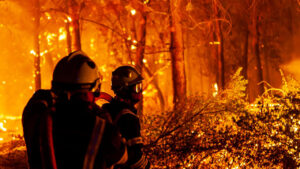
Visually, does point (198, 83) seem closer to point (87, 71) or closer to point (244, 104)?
point (244, 104)

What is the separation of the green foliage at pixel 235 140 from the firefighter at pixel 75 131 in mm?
3110

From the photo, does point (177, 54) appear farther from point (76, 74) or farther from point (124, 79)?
point (76, 74)

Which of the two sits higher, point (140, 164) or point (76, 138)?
Result: point (76, 138)

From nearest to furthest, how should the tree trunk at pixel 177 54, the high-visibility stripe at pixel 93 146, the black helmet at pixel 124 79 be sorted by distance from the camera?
the high-visibility stripe at pixel 93 146
the black helmet at pixel 124 79
the tree trunk at pixel 177 54

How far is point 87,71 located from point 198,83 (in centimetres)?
4837

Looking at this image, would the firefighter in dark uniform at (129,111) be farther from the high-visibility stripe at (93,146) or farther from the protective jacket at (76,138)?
the high-visibility stripe at (93,146)

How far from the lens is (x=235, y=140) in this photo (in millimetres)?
6031

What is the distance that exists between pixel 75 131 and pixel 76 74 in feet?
1.73

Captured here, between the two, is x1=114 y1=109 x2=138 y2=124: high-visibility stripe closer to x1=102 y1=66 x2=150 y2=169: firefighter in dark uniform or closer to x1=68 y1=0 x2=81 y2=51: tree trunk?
x1=102 y1=66 x2=150 y2=169: firefighter in dark uniform

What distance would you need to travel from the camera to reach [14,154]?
7965 mm

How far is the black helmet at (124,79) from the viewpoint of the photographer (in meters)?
4.22

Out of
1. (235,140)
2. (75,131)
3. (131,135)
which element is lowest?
(235,140)

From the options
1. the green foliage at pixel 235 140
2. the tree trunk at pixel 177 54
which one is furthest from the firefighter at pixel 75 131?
the tree trunk at pixel 177 54

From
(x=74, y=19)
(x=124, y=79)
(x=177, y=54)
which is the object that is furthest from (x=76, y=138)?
(x=74, y=19)
